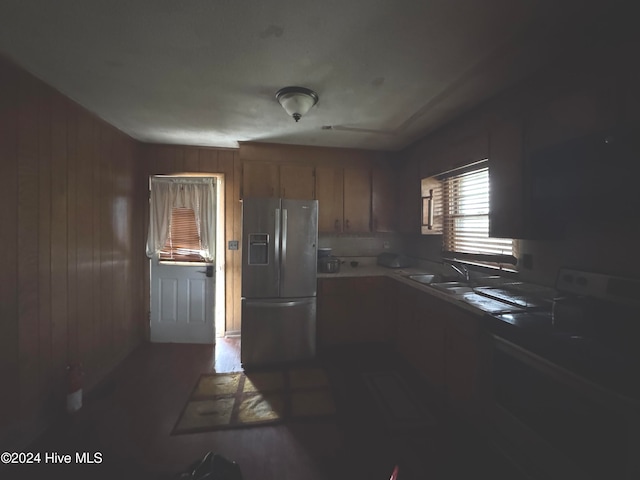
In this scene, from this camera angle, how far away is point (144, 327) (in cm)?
312

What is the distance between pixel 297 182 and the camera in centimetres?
303

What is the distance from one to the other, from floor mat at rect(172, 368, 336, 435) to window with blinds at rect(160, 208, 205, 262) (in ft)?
4.87

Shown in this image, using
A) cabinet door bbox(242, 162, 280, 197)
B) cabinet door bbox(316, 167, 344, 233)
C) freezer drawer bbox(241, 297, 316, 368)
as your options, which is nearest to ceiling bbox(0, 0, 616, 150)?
cabinet door bbox(242, 162, 280, 197)

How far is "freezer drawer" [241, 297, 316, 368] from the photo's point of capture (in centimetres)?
255

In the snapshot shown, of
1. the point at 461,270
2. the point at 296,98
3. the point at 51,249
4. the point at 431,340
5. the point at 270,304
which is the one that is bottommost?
the point at 431,340

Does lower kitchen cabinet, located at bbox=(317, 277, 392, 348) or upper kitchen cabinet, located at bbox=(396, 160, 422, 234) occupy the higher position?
upper kitchen cabinet, located at bbox=(396, 160, 422, 234)

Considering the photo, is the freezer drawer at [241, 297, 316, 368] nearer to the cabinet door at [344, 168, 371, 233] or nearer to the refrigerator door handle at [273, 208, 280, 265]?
the refrigerator door handle at [273, 208, 280, 265]

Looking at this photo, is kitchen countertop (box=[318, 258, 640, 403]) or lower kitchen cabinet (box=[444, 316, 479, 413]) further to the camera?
lower kitchen cabinet (box=[444, 316, 479, 413])

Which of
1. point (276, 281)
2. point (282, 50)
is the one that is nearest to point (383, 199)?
point (276, 281)

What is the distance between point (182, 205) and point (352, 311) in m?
2.45

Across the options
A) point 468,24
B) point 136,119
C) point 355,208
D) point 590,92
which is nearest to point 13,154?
point 136,119

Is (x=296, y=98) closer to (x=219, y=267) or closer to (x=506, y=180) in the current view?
(x=506, y=180)

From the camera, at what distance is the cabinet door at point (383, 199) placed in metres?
3.23

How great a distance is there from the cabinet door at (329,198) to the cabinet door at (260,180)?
523mm
